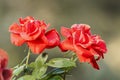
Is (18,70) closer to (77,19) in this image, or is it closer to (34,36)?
(34,36)

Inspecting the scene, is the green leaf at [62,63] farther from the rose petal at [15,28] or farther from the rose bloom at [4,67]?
the rose bloom at [4,67]

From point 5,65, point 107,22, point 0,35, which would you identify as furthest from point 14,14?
point 5,65

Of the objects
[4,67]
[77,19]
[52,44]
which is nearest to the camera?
[4,67]

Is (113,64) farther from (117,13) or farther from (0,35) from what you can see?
(0,35)

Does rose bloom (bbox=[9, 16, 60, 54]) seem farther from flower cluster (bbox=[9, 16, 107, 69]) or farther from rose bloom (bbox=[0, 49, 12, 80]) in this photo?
rose bloom (bbox=[0, 49, 12, 80])

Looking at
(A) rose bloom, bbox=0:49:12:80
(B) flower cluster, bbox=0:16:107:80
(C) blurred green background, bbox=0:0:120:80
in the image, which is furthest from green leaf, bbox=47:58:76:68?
(C) blurred green background, bbox=0:0:120:80

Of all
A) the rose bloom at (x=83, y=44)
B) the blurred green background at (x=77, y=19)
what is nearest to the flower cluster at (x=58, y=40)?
the rose bloom at (x=83, y=44)

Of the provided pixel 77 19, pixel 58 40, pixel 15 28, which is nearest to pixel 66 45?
pixel 58 40

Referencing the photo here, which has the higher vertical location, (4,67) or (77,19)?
(4,67)
